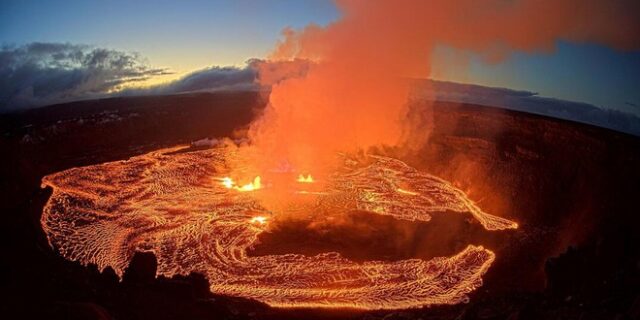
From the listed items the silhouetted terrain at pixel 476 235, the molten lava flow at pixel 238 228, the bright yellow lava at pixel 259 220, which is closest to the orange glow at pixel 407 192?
the molten lava flow at pixel 238 228

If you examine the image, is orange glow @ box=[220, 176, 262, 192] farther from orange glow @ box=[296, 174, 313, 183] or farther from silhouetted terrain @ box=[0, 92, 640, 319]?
silhouetted terrain @ box=[0, 92, 640, 319]

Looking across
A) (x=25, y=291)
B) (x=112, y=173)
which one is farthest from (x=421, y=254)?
(x=112, y=173)

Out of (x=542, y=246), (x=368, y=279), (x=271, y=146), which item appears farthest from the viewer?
(x=271, y=146)

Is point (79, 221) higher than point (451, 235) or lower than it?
lower

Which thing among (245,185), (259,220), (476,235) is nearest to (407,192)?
(476,235)

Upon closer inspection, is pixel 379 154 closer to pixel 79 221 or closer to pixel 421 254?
pixel 421 254

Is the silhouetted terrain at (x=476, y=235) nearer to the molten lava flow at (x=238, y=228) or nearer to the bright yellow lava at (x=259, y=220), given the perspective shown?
the molten lava flow at (x=238, y=228)
